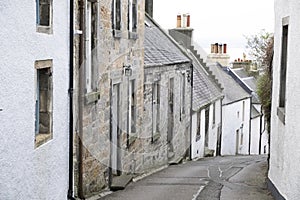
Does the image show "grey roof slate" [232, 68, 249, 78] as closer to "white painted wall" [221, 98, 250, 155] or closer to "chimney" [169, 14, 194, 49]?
"white painted wall" [221, 98, 250, 155]

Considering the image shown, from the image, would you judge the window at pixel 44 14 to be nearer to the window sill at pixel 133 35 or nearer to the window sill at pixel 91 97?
the window sill at pixel 91 97

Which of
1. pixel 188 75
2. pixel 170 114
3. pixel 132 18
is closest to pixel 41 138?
pixel 132 18

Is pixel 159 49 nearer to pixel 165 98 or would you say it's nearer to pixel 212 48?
pixel 165 98

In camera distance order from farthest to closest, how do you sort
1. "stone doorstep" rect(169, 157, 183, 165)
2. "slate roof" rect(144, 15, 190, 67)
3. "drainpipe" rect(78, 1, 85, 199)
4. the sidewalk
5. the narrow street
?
"stone doorstep" rect(169, 157, 183, 165) < "slate roof" rect(144, 15, 190, 67) < the narrow street < the sidewalk < "drainpipe" rect(78, 1, 85, 199)

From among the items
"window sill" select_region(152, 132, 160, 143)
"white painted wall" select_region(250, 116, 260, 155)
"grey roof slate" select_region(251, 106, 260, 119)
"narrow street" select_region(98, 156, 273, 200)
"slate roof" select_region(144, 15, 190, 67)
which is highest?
"slate roof" select_region(144, 15, 190, 67)

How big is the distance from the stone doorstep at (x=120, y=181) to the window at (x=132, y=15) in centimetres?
387

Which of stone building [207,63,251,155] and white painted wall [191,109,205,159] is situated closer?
white painted wall [191,109,205,159]

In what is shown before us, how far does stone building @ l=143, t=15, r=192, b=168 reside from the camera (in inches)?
711

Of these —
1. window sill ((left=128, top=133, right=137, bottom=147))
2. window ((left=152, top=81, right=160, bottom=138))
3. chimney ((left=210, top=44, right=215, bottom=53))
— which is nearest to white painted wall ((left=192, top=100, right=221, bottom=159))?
window ((left=152, top=81, right=160, bottom=138))

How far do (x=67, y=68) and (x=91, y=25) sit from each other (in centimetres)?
197

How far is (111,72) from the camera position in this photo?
13289 mm

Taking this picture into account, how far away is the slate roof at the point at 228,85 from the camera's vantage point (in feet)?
107

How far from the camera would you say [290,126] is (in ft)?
31.1

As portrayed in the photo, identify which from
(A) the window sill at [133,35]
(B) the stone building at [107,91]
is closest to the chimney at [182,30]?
(B) the stone building at [107,91]
